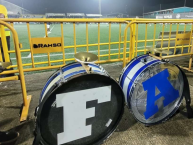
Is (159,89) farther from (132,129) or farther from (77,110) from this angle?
(77,110)

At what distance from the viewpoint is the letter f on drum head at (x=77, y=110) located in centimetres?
152

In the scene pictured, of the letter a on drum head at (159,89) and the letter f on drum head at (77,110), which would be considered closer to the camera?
the letter f on drum head at (77,110)

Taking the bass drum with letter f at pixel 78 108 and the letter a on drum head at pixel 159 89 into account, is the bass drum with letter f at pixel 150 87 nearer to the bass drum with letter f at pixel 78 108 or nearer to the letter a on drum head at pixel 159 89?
the letter a on drum head at pixel 159 89

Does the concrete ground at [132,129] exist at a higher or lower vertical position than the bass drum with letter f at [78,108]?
lower

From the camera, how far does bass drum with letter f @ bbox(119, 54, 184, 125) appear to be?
1964 mm

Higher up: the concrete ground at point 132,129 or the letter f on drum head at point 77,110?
the letter f on drum head at point 77,110

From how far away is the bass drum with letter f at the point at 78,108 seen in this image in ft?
4.75

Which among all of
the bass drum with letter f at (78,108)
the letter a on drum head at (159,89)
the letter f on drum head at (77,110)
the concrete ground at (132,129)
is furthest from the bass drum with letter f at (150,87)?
the letter f on drum head at (77,110)

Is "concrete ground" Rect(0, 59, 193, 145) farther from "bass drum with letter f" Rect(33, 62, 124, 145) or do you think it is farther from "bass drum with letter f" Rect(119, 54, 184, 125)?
"bass drum with letter f" Rect(33, 62, 124, 145)

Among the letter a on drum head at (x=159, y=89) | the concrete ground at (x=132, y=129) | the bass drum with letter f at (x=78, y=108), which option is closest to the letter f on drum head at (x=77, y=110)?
the bass drum with letter f at (x=78, y=108)

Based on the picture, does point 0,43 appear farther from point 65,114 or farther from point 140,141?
point 140,141

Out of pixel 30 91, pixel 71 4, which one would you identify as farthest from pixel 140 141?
pixel 71 4

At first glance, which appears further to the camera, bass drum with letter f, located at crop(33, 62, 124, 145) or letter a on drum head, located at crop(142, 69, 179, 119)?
letter a on drum head, located at crop(142, 69, 179, 119)

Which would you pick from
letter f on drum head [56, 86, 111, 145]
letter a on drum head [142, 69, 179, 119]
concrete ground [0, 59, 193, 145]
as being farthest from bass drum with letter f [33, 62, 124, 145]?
letter a on drum head [142, 69, 179, 119]
